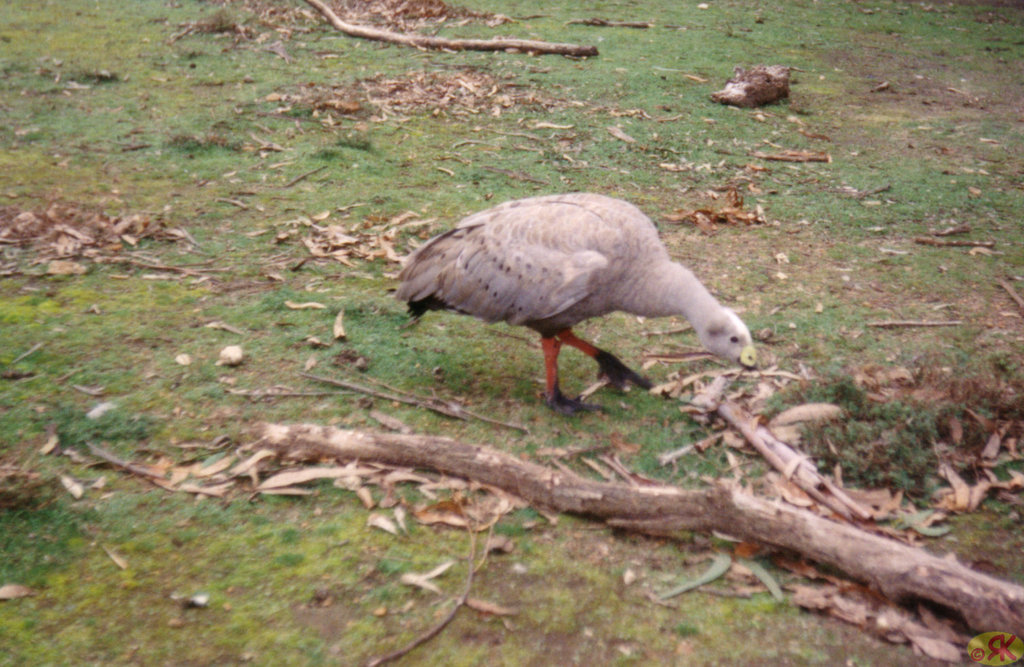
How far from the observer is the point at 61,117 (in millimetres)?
7578

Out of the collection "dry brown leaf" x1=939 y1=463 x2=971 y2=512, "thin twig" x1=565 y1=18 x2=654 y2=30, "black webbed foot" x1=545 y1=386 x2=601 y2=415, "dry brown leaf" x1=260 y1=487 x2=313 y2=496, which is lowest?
"black webbed foot" x1=545 y1=386 x2=601 y2=415

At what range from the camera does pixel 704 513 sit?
3170mm

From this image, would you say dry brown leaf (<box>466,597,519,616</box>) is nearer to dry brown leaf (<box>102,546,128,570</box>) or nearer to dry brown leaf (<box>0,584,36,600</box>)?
dry brown leaf (<box>102,546,128,570</box>)

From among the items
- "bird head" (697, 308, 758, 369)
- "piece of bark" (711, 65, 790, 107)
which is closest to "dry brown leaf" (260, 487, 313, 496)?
"bird head" (697, 308, 758, 369)

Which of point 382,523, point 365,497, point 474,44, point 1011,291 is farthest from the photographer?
point 474,44

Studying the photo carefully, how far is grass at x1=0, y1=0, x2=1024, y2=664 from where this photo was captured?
2896 mm

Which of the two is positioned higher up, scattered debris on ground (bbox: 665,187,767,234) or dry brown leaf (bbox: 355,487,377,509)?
dry brown leaf (bbox: 355,487,377,509)

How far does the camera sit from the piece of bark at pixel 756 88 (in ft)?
27.9

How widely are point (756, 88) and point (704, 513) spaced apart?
6.52 metres

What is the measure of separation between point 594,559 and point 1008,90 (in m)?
9.47

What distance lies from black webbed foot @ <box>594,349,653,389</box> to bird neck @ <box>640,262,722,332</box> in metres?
0.42

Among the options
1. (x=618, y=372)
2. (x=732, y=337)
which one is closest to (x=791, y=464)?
(x=732, y=337)

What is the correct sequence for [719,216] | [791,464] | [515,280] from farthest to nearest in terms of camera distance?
[719,216]
[515,280]
[791,464]

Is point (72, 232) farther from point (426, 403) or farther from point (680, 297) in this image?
point (680, 297)
